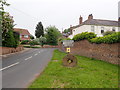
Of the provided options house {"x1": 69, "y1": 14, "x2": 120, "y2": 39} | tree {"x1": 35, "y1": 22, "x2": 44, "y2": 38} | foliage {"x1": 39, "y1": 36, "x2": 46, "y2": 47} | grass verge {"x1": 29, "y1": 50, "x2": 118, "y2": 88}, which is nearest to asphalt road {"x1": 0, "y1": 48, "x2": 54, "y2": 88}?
grass verge {"x1": 29, "y1": 50, "x2": 118, "y2": 88}

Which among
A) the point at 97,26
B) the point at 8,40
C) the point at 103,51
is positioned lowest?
the point at 103,51

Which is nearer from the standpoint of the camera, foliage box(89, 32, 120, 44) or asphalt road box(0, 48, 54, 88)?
asphalt road box(0, 48, 54, 88)

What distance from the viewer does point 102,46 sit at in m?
11.9

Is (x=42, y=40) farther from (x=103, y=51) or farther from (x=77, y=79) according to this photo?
(x=77, y=79)

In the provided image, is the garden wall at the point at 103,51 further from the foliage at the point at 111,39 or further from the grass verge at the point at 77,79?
the grass verge at the point at 77,79

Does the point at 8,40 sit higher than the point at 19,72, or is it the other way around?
the point at 8,40

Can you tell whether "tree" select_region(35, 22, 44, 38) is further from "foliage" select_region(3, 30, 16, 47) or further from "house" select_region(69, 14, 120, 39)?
"foliage" select_region(3, 30, 16, 47)

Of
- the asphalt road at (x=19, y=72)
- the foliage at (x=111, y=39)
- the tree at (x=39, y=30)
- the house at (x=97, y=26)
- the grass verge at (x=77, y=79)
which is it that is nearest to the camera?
the grass verge at (x=77, y=79)

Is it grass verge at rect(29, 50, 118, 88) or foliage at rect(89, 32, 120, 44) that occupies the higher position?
foliage at rect(89, 32, 120, 44)

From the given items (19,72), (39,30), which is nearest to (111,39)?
(19,72)

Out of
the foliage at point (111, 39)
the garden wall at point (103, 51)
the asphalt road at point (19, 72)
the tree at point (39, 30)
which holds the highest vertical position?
the tree at point (39, 30)

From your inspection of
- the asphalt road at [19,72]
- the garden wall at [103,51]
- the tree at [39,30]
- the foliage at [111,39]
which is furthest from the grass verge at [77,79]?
the tree at [39,30]

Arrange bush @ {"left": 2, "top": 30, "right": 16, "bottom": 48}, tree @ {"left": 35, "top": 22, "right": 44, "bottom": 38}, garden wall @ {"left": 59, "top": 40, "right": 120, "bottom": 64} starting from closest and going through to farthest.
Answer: garden wall @ {"left": 59, "top": 40, "right": 120, "bottom": 64}, bush @ {"left": 2, "top": 30, "right": 16, "bottom": 48}, tree @ {"left": 35, "top": 22, "right": 44, "bottom": 38}

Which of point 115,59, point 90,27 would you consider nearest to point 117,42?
point 115,59
